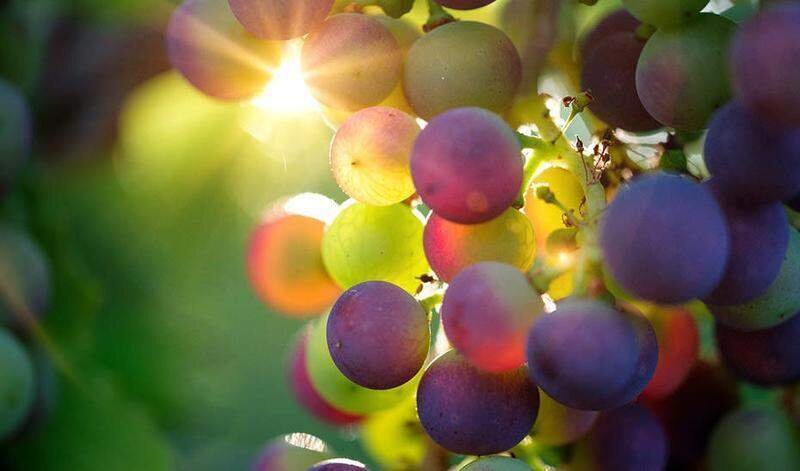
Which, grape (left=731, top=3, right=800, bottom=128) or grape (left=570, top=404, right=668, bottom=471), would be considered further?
grape (left=570, top=404, right=668, bottom=471)

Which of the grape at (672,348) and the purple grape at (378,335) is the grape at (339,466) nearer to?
the purple grape at (378,335)

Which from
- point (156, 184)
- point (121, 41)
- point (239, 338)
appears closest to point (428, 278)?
point (121, 41)

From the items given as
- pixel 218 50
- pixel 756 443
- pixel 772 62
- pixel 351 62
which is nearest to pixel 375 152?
pixel 351 62

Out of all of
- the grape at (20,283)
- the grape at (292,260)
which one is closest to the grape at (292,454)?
the grape at (292,260)

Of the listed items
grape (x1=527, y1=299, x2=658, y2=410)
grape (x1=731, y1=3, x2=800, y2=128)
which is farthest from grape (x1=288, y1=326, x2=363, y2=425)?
grape (x1=731, y1=3, x2=800, y2=128)

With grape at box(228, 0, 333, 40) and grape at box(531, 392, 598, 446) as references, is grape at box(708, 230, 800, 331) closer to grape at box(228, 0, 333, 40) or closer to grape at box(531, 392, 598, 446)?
grape at box(531, 392, 598, 446)

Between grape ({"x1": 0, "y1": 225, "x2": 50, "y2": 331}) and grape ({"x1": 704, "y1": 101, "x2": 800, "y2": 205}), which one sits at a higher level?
grape ({"x1": 704, "y1": 101, "x2": 800, "y2": 205})

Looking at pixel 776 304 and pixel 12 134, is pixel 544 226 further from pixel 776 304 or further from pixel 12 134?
pixel 12 134
